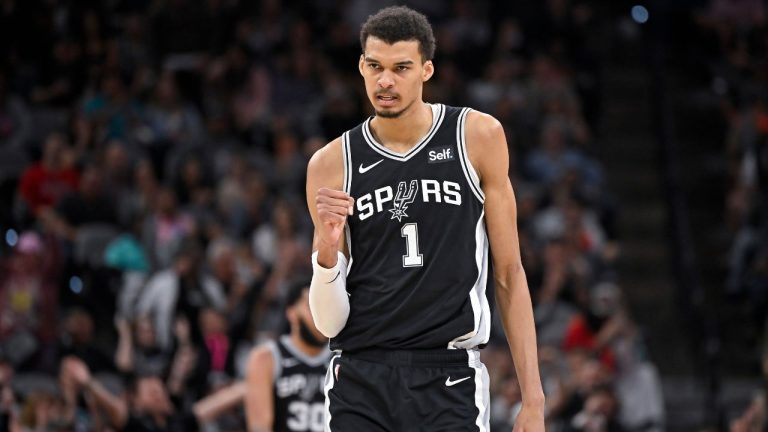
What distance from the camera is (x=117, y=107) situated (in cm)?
1493

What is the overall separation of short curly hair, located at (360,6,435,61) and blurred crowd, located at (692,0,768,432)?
6993 millimetres

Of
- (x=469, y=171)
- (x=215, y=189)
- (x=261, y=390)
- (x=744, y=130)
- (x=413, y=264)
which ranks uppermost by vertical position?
(x=744, y=130)

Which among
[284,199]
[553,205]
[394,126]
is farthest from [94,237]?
[394,126]

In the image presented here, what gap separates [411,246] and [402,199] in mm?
185

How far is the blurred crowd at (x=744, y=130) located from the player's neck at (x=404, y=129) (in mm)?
6805

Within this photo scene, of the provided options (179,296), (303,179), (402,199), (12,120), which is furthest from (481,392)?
(12,120)

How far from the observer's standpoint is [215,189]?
1423 cm

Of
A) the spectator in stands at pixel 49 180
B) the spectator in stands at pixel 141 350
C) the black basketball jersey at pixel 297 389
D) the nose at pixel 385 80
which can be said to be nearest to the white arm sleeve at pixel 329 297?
the nose at pixel 385 80

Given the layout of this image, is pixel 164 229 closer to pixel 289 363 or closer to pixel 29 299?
pixel 29 299

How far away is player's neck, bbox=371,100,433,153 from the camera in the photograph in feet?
17.6

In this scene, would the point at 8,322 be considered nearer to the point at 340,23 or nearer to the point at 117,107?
the point at 117,107

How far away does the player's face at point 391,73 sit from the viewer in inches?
205

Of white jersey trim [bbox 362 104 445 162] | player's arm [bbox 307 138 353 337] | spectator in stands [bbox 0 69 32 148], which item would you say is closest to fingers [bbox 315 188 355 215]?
player's arm [bbox 307 138 353 337]

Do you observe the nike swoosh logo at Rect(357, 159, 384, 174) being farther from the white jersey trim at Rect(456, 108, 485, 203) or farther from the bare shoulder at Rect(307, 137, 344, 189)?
the white jersey trim at Rect(456, 108, 485, 203)
